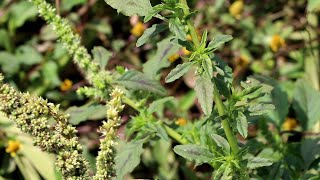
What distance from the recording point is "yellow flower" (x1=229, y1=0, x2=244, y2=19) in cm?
326

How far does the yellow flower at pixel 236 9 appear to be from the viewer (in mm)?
3256

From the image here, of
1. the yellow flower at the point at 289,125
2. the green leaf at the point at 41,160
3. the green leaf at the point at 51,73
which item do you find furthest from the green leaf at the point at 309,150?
the green leaf at the point at 51,73

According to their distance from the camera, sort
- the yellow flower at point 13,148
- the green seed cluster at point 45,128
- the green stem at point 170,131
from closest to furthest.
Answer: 1. the green seed cluster at point 45,128
2. the green stem at point 170,131
3. the yellow flower at point 13,148

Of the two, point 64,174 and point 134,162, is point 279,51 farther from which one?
point 64,174

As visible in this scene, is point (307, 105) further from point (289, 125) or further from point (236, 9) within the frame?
point (236, 9)

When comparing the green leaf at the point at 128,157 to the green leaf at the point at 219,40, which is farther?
the green leaf at the point at 128,157

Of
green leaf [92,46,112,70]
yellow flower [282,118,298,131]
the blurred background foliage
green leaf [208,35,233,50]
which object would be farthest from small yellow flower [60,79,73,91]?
green leaf [208,35,233,50]

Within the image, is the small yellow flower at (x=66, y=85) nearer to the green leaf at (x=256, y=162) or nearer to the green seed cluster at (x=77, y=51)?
the green seed cluster at (x=77, y=51)

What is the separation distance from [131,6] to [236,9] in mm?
1844

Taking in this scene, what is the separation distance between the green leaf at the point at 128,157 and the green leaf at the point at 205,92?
1.49ft

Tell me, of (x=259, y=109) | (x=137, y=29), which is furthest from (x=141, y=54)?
(x=259, y=109)

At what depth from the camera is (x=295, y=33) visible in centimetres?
332

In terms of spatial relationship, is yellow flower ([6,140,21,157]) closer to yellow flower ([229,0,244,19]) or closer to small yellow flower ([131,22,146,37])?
small yellow flower ([131,22,146,37])

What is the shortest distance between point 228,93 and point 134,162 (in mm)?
427
